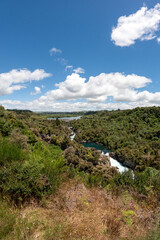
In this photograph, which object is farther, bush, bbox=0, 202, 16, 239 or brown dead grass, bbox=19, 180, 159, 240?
brown dead grass, bbox=19, 180, 159, 240

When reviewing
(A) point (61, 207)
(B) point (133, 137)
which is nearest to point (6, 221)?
(A) point (61, 207)

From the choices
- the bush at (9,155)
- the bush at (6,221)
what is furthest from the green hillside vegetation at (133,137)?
the bush at (6,221)

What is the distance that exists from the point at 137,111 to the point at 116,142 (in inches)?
2095

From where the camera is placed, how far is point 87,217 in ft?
8.29

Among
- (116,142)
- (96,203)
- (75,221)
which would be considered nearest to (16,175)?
(75,221)

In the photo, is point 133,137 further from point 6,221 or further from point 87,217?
point 6,221

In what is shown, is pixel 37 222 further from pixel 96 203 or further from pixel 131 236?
pixel 131 236

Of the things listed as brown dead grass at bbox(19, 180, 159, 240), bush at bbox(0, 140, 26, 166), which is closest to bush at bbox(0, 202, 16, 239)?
brown dead grass at bbox(19, 180, 159, 240)

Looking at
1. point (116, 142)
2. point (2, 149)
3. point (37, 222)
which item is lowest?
point (116, 142)

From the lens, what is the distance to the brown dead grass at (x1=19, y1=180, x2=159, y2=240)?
2.16m

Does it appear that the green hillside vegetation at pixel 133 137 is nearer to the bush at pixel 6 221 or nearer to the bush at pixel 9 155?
the bush at pixel 9 155

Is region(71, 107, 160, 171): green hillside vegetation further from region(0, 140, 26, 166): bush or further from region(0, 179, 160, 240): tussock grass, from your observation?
region(0, 140, 26, 166): bush

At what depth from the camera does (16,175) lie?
2.82 m

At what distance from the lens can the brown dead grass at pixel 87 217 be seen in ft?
7.09
